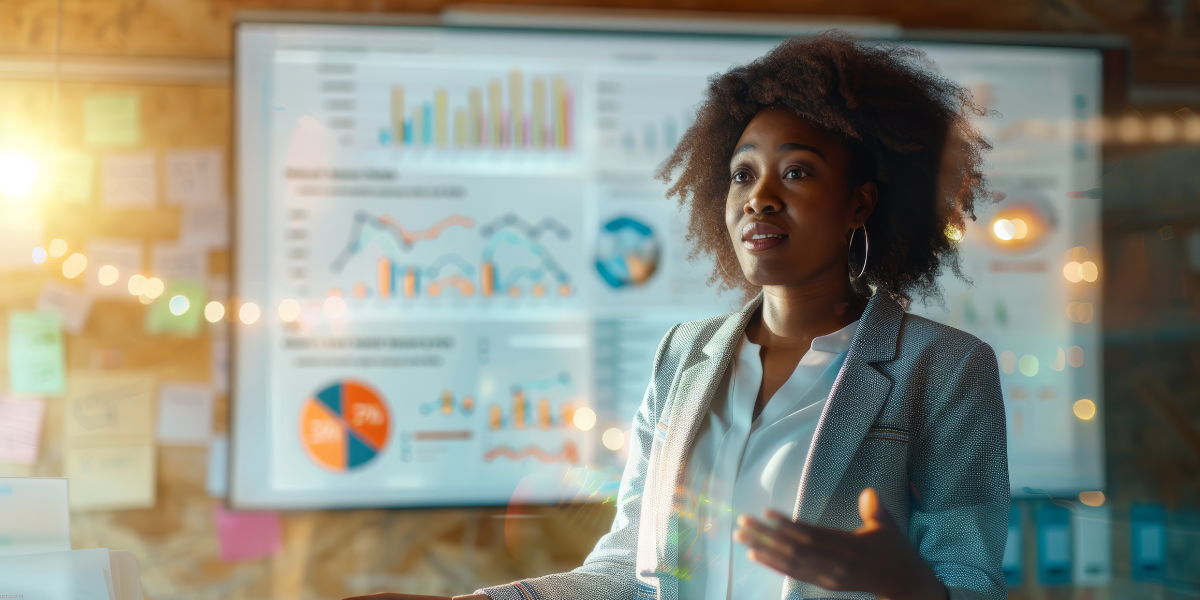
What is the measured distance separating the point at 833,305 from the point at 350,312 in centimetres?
148

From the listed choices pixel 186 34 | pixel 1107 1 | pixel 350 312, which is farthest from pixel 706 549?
pixel 1107 1

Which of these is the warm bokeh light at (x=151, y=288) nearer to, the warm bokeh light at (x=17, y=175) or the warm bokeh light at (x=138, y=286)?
the warm bokeh light at (x=138, y=286)

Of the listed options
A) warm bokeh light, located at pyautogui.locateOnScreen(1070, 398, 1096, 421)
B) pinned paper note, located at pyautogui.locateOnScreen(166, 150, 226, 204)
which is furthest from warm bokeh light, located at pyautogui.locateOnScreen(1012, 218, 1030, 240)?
pinned paper note, located at pyautogui.locateOnScreen(166, 150, 226, 204)

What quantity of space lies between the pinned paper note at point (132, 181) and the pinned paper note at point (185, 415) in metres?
0.52

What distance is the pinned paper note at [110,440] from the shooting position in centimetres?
198

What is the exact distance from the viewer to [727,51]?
6.87 feet

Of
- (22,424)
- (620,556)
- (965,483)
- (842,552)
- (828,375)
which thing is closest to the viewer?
(842,552)

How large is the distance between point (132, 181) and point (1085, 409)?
2.84m

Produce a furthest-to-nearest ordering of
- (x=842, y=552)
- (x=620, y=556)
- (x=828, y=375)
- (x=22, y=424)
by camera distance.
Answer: (x=22, y=424) → (x=620, y=556) → (x=828, y=375) → (x=842, y=552)

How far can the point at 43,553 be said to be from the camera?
0.97 m

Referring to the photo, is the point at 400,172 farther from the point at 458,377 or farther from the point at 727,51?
the point at 727,51

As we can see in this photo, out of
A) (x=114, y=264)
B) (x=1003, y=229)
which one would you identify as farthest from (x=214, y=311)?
(x=1003, y=229)

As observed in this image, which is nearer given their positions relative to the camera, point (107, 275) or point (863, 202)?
point (863, 202)

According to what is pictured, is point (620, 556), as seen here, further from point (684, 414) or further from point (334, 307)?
point (334, 307)
